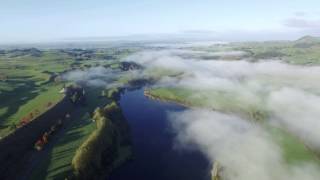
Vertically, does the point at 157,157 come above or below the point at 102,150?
below

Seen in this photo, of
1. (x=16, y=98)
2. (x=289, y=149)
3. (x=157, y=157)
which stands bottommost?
(x=157, y=157)

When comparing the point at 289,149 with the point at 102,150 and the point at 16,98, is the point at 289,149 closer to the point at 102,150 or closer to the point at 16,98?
the point at 102,150

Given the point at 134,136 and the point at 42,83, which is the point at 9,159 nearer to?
the point at 134,136

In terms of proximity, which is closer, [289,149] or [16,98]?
[289,149]

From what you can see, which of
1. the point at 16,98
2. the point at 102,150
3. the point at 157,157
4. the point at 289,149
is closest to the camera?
the point at 102,150

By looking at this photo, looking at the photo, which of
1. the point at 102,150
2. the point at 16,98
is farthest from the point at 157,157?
the point at 16,98

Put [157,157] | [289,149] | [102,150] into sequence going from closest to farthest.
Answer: [102,150]
[157,157]
[289,149]

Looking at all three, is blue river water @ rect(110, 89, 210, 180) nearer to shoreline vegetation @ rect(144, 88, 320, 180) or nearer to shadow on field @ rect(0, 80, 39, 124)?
shoreline vegetation @ rect(144, 88, 320, 180)

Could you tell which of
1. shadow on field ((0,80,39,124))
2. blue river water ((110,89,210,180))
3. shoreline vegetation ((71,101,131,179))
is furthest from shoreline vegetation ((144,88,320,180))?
shadow on field ((0,80,39,124))

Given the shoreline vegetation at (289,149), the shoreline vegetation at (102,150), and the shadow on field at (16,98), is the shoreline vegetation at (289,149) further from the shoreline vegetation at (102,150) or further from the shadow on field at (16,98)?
the shadow on field at (16,98)
